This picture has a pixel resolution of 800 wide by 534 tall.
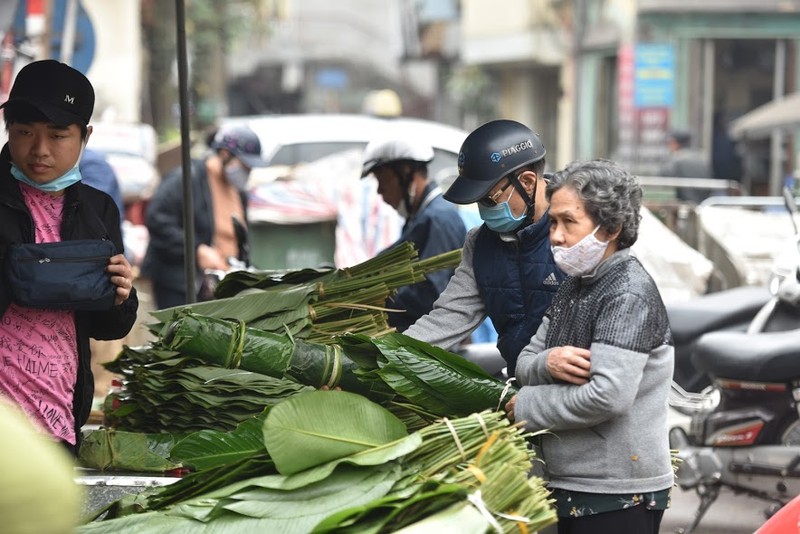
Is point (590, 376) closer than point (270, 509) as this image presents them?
No


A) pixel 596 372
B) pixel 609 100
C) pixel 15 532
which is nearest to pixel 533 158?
pixel 596 372

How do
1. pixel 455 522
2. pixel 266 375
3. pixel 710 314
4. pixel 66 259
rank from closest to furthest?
pixel 455 522 → pixel 66 259 → pixel 266 375 → pixel 710 314

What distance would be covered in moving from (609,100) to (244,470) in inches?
985

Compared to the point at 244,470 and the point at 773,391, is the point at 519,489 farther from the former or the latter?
the point at 773,391

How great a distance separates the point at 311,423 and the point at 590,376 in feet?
2.53

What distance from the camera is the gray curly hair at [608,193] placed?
11.3 feet

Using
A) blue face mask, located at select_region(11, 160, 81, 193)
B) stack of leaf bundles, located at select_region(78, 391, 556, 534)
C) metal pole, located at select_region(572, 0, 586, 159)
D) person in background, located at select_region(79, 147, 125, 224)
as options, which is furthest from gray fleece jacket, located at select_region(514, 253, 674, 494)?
metal pole, located at select_region(572, 0, 586, 159)

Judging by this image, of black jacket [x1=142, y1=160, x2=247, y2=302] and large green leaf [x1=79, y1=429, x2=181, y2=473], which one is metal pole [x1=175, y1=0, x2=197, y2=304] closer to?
large green leaf [x1=79, y1=429, x2=181, y2=473]

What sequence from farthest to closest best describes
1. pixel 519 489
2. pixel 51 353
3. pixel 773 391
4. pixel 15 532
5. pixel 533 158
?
1. pixel 773 391
2. pixel 533 158
3. pixel 51 353
4. pixel 519 489
5. pixel 15 532

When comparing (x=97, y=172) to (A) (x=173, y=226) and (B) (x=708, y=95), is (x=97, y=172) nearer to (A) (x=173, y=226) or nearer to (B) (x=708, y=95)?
(A) (x=173, y=226)

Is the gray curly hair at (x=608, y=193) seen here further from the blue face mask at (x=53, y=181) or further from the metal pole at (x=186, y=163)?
the metal pole at (x=186, y=163)

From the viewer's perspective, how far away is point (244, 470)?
311 centimetres

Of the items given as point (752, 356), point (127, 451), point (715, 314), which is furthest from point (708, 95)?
point (127, 451)

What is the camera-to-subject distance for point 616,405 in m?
3.32
